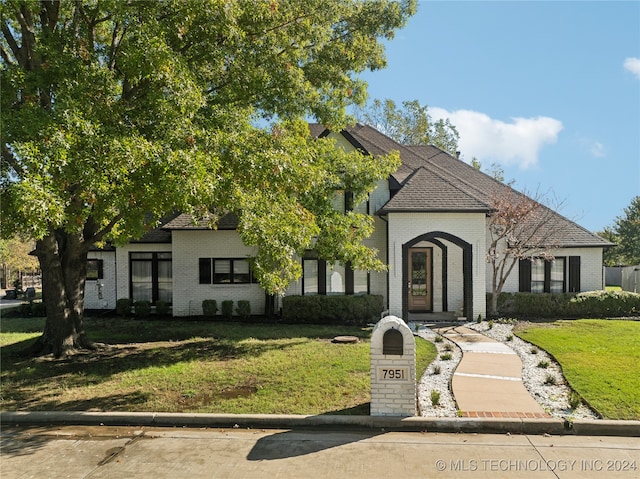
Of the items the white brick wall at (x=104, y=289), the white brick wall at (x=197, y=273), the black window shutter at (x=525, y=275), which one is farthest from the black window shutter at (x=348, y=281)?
the white brick wall at (x=104, y=289)

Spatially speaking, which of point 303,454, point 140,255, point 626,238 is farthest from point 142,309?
point 626,238

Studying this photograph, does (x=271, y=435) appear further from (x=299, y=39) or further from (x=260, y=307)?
(x=260, y=307)

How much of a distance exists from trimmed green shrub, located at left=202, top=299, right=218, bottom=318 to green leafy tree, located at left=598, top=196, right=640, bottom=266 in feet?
140

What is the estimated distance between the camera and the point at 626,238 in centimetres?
5034

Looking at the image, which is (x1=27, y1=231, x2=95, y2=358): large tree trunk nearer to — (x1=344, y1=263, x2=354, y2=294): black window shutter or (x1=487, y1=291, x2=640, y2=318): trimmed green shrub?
(x1=344, y1=263, x2=354, y2=294): black window shutter

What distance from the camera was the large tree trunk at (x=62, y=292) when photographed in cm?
1130

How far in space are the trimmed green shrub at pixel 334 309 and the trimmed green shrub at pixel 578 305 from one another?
4927mm

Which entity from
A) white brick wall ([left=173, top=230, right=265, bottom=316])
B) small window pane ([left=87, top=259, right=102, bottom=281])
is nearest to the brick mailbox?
white brick wall ([left=173, top=230, right=265, bottom=316])

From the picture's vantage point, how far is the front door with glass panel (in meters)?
18.4

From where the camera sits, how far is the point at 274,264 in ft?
34.3

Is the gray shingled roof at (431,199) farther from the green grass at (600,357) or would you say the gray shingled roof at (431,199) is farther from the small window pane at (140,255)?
the small window pane at (140,255)

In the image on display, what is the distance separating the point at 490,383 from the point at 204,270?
41.2ft

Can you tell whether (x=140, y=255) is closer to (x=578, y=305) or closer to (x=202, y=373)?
(x=202, y=373)

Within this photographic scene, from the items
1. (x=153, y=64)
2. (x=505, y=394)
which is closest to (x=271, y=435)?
(x=505, y=394)
